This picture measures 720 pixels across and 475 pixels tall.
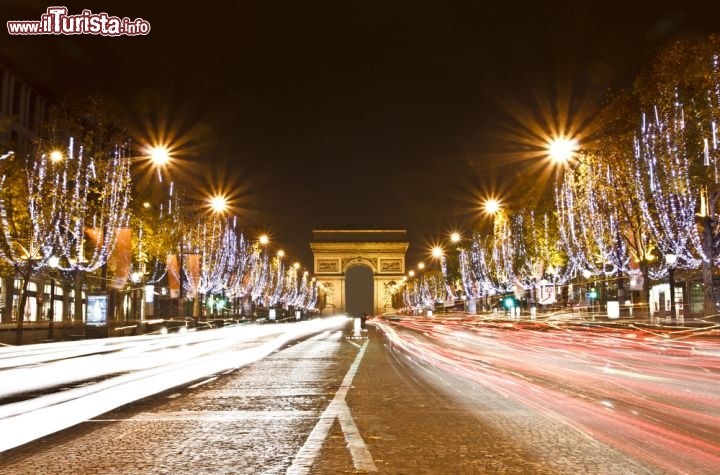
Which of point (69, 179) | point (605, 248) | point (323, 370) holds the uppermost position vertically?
point (69, 179)

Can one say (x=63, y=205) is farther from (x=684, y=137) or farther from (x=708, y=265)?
(x=708, y=265)

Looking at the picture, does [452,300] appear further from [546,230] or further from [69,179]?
[69,179]

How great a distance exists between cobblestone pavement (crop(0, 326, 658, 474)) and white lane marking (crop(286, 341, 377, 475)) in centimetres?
7

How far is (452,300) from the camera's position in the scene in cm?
10600

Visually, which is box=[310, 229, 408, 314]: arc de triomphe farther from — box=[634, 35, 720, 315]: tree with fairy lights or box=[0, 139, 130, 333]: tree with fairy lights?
box=[634, 35, 720, 315]: tree with fairy lights

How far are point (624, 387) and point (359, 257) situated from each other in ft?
482

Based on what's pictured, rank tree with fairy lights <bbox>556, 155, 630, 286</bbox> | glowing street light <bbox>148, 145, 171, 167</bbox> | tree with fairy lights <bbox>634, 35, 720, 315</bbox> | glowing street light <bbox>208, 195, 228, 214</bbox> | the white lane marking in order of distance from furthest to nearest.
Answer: glowing street light <bbox>208, 195, 228, 214</bbox>, tree with fairy lights <bbox>556, 155, 630, 286</bbox>, glowing street light <bbox>148, 145, 171, 167</bbox>, tree with fairy lights <bbox>634, 35, 720, 315</bbox>, the white lane marking

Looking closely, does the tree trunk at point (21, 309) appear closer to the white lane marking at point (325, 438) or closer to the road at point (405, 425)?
the road at point (405, 425)

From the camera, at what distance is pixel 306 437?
26.1 ft

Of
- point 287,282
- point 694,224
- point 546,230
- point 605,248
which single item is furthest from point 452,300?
point 694,224

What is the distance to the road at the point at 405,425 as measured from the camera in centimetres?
664

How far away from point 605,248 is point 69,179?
29.1 metres

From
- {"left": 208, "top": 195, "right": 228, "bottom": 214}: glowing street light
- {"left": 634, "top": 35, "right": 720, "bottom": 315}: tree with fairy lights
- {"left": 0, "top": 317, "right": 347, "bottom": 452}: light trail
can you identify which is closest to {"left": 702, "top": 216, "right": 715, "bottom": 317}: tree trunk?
{"left": 634, "top": 35, "right": 720, "bottom": 315}: tree with fairy lights

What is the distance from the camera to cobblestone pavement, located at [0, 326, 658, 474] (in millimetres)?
6523
